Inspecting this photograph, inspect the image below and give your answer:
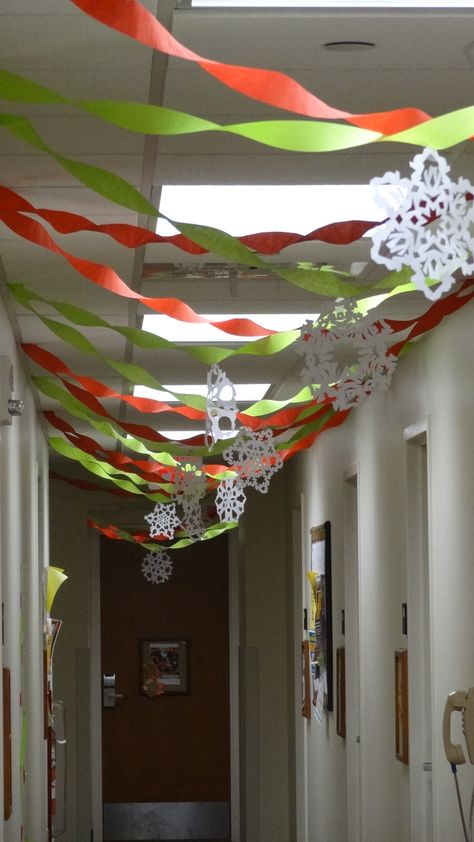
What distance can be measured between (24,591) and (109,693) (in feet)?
21.9

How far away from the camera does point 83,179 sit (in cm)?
266

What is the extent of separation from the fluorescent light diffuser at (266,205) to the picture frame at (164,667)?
913 centimetres

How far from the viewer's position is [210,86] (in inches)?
106

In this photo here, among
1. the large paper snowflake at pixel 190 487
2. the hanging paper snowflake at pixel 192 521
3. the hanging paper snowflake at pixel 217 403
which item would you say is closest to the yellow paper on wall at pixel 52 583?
the hanging paper snowflake at pixel 192 521

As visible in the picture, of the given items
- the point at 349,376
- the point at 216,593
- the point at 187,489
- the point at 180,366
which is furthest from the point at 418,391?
the point at 216,593

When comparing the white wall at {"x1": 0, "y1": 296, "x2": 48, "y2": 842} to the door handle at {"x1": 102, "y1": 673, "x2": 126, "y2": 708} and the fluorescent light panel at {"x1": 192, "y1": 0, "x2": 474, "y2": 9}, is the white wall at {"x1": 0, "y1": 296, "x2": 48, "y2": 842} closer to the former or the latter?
the fluorescent light panel at {"x1": 192, "y1": 0, "x2": 474, "y2": 9}

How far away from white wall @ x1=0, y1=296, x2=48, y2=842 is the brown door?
441 cm

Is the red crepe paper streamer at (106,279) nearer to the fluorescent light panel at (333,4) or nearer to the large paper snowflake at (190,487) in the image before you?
the fluorescent light panel at (333,4)

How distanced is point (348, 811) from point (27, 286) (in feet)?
12.8

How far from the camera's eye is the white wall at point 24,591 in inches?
187

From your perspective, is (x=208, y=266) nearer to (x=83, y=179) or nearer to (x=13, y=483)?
(x=13, y=483)

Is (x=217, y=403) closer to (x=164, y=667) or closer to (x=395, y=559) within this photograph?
(x=395, y=559)

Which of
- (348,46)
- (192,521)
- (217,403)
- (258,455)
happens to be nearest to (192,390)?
(192,521)

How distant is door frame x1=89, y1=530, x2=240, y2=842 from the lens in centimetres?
1151
